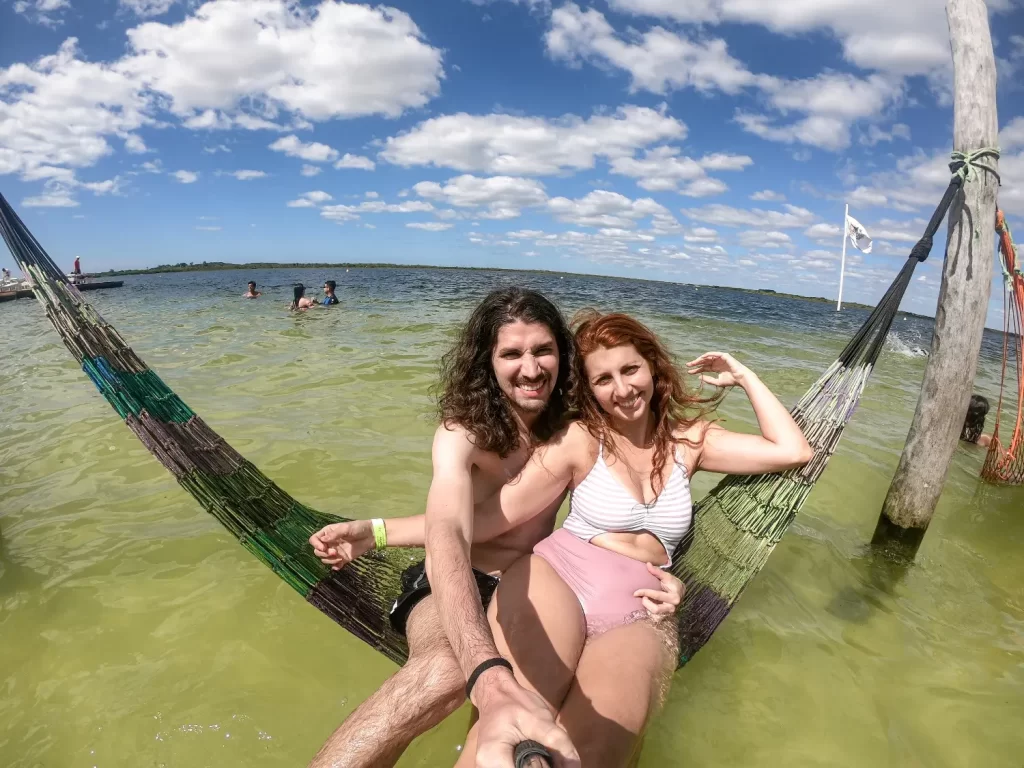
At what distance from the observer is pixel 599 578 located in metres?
1.90

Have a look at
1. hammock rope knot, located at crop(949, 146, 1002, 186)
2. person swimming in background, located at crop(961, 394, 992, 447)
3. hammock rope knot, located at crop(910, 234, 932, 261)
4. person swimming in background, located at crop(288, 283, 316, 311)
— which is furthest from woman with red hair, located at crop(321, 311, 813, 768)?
person swimming in background, located at crop(288, 283, 316, 311)

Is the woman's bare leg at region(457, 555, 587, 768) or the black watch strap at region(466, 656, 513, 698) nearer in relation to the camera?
the black watch strap at region(466, 656, 513, 698)

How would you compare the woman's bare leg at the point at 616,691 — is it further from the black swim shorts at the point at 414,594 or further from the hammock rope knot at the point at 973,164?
the hammock rope knot at the point at 973,164

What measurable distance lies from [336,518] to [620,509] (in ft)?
4.07

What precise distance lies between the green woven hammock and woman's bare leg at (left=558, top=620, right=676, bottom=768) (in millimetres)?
344

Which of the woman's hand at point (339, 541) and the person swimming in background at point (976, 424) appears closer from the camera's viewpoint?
the woman's hand at point (339, 541)

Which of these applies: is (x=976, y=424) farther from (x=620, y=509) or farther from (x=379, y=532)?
(x=379, y=532)

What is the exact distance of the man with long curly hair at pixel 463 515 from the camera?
1.49 meters

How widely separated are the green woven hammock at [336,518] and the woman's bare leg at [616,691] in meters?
0.34

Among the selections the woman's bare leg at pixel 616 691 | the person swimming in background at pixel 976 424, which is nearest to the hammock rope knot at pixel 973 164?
the woman's bare leg at pixel 616 691

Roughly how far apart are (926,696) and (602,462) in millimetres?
1695

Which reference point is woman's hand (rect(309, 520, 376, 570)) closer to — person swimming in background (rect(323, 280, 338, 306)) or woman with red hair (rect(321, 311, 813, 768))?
woman with red hair (rect(321, 311, 813, 768))

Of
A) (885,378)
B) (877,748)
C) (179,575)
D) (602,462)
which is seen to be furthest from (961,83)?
(885,378)

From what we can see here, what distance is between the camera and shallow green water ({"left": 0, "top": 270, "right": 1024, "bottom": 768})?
6.83ft
